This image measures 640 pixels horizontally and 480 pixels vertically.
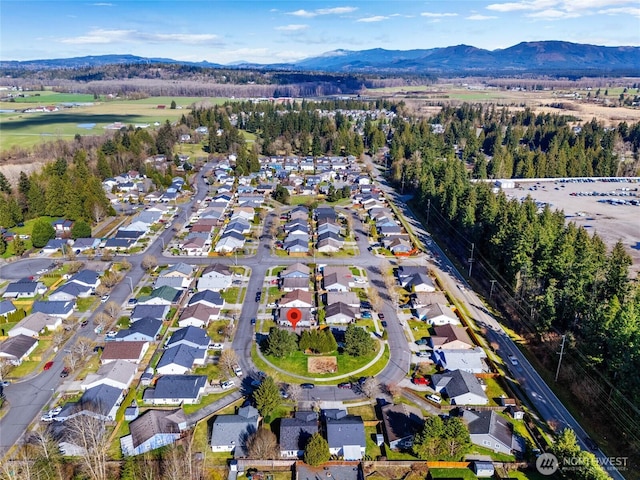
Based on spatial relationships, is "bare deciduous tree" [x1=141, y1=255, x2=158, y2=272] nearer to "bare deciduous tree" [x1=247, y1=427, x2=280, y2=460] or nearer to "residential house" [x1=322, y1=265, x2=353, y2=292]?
"residential house" [x1=322, y1=265, x2=353, y2=292]

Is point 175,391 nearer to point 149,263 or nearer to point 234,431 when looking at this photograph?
point 234,431

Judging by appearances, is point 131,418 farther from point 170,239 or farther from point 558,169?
point 558,169

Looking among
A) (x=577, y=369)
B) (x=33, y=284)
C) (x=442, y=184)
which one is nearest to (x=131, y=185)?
(x=33, y=284)

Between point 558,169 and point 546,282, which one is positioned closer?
point 546,282

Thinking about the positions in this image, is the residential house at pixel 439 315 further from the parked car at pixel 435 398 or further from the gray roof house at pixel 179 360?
the gray roof house at pixel 179 360

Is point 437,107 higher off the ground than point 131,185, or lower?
higher
